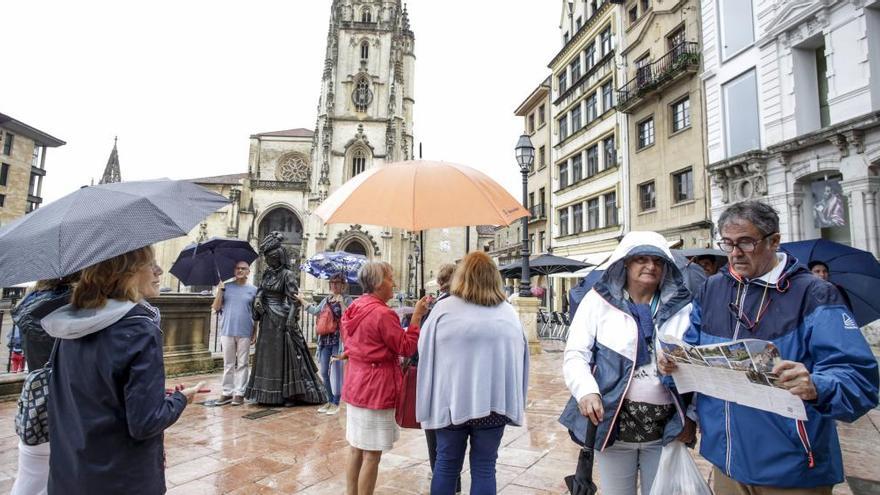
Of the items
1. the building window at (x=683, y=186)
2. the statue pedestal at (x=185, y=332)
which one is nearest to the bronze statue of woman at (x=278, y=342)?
the statue pedestal at (x=185, y=332)

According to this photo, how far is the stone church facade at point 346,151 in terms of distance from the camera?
3856cm

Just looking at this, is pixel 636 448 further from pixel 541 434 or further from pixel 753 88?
pixel 753 88

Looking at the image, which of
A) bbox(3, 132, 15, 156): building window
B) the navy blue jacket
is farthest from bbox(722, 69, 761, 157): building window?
bbox(3, 132, 15, 156): building window

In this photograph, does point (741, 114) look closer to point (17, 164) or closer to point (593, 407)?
point (593, 407)

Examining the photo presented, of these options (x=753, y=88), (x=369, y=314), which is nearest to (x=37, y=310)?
(x=369, y=314)

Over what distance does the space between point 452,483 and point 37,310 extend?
2277mm

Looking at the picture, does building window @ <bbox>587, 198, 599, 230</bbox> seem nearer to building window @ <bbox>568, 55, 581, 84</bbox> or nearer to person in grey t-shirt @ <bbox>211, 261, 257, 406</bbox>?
building window @ <bbox>568, 55, 581, 84</bbox>

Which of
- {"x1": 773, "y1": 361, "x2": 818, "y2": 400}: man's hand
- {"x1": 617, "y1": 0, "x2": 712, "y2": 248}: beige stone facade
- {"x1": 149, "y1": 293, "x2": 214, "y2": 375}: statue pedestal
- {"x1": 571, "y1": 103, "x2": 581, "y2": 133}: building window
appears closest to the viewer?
{"x1": 773, "y1": 361, "x2": 818, "y2": 400}: man's hand

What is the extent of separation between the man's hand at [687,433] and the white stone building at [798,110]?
12751 millimetres

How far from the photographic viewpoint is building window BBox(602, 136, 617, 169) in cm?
2184

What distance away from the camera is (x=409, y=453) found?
14.0 ft

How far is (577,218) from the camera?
994 inches

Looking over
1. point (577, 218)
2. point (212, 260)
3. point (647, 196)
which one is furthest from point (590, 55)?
point (212, 260)

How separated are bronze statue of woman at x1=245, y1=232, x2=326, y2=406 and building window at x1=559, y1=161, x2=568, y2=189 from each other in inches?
914
